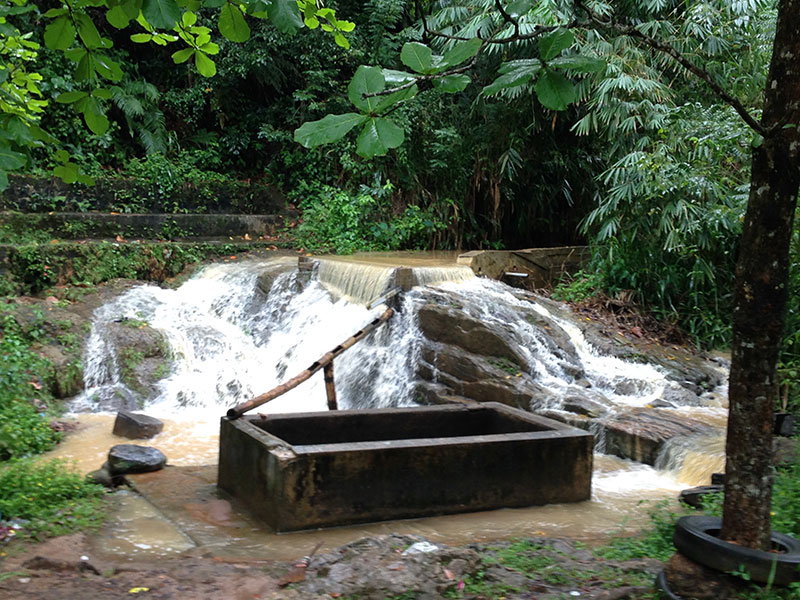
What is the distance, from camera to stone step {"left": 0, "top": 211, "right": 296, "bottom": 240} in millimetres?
11383

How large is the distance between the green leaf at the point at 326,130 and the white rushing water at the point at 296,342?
19.3ft

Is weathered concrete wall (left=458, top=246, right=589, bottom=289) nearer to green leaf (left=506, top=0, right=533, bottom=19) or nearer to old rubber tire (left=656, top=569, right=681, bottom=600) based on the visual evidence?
old rubber tire (left=656, top=569, right=681, bottom=600)

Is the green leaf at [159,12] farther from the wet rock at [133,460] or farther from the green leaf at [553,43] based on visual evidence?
the wet rock at [133,460]

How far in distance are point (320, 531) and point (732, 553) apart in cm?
255

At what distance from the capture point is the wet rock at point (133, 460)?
575 centimetres

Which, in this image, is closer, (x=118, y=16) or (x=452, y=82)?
(x=452, y=82)

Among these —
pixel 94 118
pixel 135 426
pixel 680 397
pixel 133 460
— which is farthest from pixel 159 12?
pixel 680 397

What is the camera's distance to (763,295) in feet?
9.45

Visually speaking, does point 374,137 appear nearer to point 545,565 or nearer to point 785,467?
point 545,565

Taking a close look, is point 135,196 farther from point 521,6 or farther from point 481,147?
point 521,6

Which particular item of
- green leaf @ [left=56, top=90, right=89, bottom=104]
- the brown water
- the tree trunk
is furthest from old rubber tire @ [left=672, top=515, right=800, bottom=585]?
green leaf @ [left=56, top=90, right=89, bottom=104]

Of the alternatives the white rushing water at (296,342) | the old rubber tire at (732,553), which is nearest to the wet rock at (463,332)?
the white rushing water at (296,342)

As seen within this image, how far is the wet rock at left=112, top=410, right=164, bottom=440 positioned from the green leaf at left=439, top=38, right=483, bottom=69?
6.08 m


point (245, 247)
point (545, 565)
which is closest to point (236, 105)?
point (245, 247)
